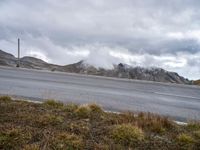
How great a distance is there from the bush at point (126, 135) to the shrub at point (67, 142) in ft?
4.16

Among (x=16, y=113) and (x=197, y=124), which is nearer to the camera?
(x=16, y=113)

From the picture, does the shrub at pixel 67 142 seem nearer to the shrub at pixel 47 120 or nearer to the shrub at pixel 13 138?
the shrub at pixel 13 138

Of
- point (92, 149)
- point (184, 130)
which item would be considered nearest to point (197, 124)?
point (184, 130)

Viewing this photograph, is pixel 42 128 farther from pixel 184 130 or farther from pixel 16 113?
pixel 184 130

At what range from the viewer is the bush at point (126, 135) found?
30.6 ft

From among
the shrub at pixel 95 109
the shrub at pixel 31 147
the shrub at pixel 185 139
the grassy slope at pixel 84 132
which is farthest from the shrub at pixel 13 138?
the shrub at pixel 95 109

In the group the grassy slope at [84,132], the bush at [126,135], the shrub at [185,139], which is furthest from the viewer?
the shrub at [185,139]

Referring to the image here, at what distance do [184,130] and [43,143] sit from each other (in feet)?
20.0

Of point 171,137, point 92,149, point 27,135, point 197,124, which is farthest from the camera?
point 197,124

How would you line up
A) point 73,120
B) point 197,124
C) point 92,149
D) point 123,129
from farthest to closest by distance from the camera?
point 197,124 < point 73,120 < point 123,129 < point 92,149

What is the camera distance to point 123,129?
9883 millimetres

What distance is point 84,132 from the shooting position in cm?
981

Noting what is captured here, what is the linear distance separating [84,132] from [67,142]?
58.9 inches

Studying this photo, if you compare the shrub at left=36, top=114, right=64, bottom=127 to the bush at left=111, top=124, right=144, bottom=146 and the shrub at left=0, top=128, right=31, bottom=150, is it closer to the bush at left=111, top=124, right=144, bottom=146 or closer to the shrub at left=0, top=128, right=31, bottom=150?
the shrub at left=0, top=128, right=31, bottom=150
